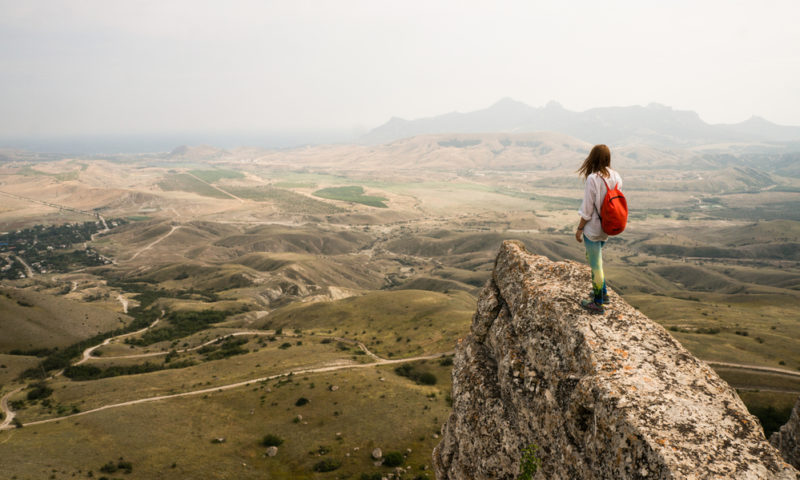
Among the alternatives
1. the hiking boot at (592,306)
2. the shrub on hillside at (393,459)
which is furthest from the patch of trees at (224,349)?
the hiking boot at (592,306)

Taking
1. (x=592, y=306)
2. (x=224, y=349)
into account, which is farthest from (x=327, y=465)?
(x=224, y=349)

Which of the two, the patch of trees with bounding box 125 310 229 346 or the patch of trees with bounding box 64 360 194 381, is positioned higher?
the patch of trees with bounding box 64 360 194 381

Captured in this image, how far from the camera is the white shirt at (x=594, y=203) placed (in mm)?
13031

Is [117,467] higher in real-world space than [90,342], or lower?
higher

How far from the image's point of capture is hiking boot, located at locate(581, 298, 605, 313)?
15.0 meters

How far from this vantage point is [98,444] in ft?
158

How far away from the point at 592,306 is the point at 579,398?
3.79m

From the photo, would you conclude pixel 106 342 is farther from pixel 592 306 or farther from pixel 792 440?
pixel 792 440

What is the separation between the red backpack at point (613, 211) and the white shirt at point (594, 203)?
173mm

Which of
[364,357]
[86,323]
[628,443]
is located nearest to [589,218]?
[628,443]

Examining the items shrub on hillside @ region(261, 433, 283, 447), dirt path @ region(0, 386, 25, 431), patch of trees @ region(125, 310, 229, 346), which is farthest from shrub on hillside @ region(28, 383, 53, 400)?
shrub on hillside @ region(261, 433, 283, 447)

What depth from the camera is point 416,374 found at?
6962 centimetres

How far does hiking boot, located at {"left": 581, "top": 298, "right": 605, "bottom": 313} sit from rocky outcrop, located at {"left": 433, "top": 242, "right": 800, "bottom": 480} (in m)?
0.26

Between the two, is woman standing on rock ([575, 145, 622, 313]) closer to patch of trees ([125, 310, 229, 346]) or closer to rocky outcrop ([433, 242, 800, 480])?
rocky outcrop ([433, 242, 800, 480])
